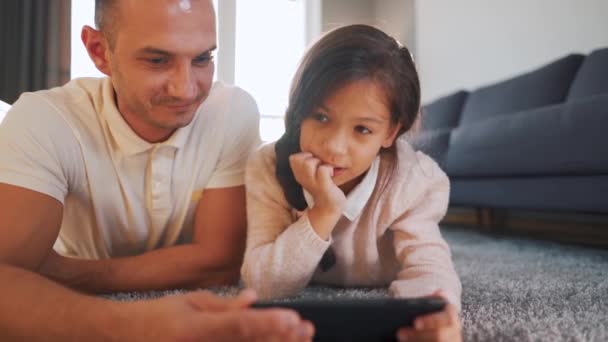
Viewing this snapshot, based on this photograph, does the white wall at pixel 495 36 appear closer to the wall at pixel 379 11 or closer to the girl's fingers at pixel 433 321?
the wall at pixel 379 11

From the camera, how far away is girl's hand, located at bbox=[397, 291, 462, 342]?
0.45 meters

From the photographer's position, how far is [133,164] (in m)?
0.86

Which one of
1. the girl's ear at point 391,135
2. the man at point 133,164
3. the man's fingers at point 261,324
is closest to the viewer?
the man's fingers at point 261,324

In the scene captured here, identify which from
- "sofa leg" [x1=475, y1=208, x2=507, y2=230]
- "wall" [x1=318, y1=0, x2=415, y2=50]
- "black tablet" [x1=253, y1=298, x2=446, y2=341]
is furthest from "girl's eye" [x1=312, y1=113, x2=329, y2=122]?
"wall" [x1=318, y1=0, x2=415, y2=50]

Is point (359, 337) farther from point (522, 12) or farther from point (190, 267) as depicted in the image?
point (522, 12)

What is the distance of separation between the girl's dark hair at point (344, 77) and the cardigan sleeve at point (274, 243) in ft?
0.10

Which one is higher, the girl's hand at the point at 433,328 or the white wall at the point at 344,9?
the white wall at the point at 344,9

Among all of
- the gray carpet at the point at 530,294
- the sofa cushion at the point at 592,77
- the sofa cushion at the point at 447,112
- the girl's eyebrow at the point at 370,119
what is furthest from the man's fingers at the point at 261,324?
the sofa cushion at the point at 447,112

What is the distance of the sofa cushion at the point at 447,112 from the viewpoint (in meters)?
2.81

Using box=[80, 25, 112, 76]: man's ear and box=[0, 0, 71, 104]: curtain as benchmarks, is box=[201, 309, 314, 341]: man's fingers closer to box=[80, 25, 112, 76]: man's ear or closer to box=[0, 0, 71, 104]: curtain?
box=[80, 25, 112, 76]: man's ear

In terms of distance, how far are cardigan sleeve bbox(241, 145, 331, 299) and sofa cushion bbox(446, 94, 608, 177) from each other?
3.25 feet

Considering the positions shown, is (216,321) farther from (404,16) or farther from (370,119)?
(404,16)

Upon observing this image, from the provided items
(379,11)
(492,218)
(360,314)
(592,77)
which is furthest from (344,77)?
(379,11)

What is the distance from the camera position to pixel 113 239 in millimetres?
927
